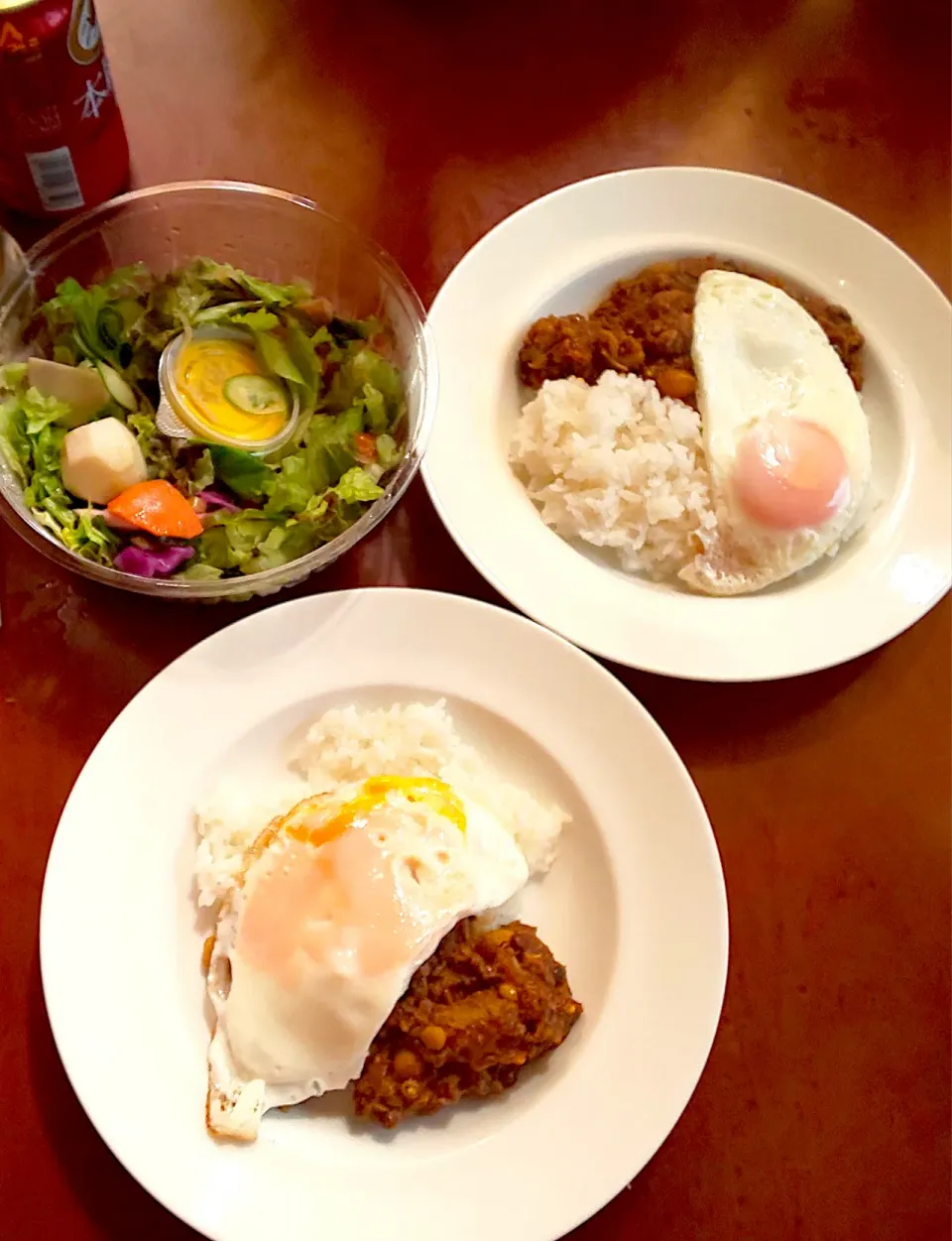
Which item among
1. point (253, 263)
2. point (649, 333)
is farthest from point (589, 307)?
point (253, 263)

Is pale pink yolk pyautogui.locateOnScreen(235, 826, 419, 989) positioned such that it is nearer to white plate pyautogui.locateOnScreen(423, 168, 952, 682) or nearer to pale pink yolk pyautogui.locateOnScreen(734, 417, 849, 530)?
white plate pyautogui.locateOnScreen(423, 168, 952, 682)

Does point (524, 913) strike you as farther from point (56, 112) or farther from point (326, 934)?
point (56, 112)

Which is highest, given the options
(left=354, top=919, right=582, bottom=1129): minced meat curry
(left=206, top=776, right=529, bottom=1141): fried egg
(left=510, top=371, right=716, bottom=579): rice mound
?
(left=510, top=371, right=716, bottom=579): rice mound

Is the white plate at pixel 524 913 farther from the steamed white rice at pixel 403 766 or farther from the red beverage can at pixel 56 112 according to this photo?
the red beverage can at pixel 56 112

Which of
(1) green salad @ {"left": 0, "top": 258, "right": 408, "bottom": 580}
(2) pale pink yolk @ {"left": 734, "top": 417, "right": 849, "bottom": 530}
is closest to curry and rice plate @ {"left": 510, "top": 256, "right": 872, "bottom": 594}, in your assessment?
(2) pale pink yolk @ {"left": 734, "top": 417, "right": 849, "bottom": 530}

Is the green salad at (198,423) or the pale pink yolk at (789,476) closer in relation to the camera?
the green salad at (198,423)

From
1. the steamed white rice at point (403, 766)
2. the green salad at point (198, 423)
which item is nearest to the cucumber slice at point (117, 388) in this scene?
the green salad at point (198, 423)
